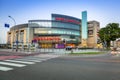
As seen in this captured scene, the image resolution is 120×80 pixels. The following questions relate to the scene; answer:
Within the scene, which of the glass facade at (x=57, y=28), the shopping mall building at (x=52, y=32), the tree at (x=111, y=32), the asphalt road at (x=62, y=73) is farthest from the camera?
the glass facade at (x=57, y=28)

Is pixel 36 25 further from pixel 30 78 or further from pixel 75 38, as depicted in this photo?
pixel 30 78

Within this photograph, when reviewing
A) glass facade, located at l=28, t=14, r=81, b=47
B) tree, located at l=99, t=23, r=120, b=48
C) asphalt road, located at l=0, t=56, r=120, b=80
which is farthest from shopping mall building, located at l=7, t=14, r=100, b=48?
asphalt road, located at l=0, t=56, r=120, b=80

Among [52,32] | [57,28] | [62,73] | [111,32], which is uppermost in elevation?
[57,28]

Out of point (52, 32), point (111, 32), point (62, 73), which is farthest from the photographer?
point (52, 32)

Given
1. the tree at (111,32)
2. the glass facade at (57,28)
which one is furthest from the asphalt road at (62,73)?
the glass facade at (57,28)

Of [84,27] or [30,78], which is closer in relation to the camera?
[30,78]

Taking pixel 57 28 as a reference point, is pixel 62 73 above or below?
below

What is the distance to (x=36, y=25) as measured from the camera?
275 feet

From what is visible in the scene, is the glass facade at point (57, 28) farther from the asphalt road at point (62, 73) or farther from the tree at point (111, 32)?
the asphalt road at point (62, 73)

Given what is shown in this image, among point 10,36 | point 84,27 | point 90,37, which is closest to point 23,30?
point 10,36

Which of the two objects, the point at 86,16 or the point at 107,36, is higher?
the point at 86,16

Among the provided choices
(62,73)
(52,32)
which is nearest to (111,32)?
(52,32)

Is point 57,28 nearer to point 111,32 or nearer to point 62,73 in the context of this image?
point 111,32

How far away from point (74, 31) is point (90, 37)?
63.2ft
